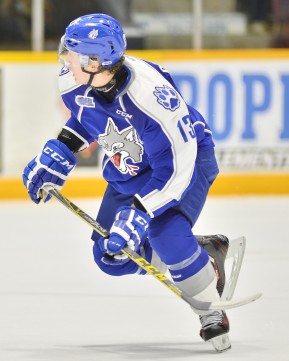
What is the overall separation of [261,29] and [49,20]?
1.35 metres

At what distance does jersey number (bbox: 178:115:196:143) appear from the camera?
3367 mm

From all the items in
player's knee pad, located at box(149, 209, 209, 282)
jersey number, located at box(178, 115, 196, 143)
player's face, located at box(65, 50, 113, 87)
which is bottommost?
player's knee pad, located at box(149, 209, 209, 282)

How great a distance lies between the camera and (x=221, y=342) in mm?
3459

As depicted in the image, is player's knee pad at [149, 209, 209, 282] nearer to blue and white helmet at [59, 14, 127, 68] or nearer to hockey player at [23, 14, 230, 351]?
hockey player at [23, 14, 230, 351]

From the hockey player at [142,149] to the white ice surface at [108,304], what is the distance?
8.9 inches

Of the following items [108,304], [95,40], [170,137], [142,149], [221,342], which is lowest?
[108,304]

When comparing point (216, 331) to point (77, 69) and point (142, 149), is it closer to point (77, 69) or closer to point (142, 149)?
point (142, 149)

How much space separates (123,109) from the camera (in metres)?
3.44

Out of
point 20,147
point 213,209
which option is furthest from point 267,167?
point 20,147

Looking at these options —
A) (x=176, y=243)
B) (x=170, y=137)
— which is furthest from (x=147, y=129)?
(x=176, y=243)

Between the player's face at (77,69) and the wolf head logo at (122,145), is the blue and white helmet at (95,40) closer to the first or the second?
the player's face at (77,69)

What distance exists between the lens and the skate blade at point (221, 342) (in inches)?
136

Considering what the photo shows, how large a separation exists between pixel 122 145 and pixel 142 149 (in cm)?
6

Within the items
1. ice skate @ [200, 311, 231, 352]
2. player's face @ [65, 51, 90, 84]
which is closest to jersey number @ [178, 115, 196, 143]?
player's face @ [65, 51, 90, 84]
